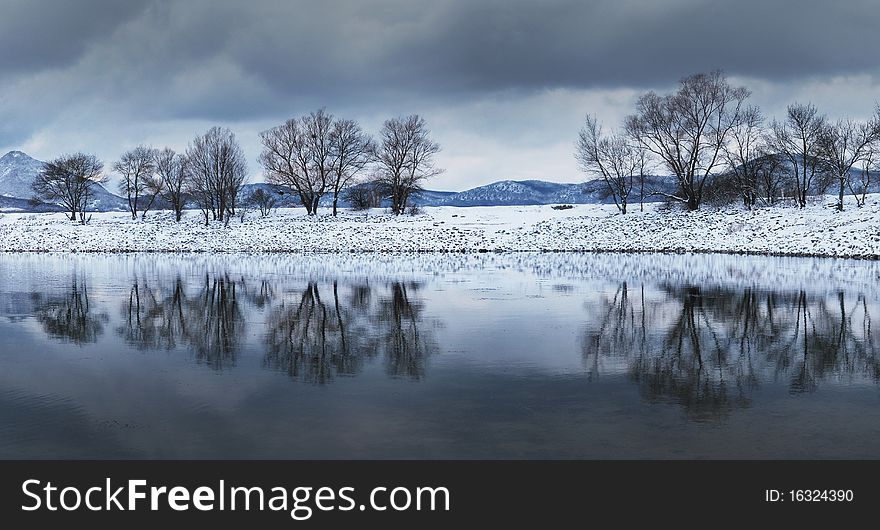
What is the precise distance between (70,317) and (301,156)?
2303 inches

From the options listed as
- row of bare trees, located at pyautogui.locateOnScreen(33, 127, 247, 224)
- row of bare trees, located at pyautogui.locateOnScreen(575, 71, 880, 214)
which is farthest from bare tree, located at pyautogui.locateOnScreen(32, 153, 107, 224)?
row of bare trees, located at pyautogui.locateOnScreen(575, 71, 880, 214)

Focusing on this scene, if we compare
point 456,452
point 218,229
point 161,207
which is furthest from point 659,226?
point 161,207

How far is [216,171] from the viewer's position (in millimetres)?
72688

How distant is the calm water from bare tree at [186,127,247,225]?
5508 cm

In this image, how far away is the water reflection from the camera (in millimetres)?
8594

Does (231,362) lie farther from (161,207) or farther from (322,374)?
(161,207)

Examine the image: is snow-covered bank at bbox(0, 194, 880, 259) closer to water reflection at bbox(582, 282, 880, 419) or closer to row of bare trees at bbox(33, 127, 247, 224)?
row of bare trees at bbox(33, 127, 247, 224)

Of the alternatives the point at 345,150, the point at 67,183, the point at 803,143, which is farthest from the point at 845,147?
the point at 67,183

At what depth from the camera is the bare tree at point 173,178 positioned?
7738 centimetres

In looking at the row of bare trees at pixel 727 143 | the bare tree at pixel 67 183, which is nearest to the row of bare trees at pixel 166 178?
the bare tree at pixel 67 183

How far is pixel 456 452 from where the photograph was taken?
6.10m

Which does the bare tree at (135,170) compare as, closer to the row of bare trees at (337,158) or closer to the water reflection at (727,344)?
the row of bare trees at (337,158)

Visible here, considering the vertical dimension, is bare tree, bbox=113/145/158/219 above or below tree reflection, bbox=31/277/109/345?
above
